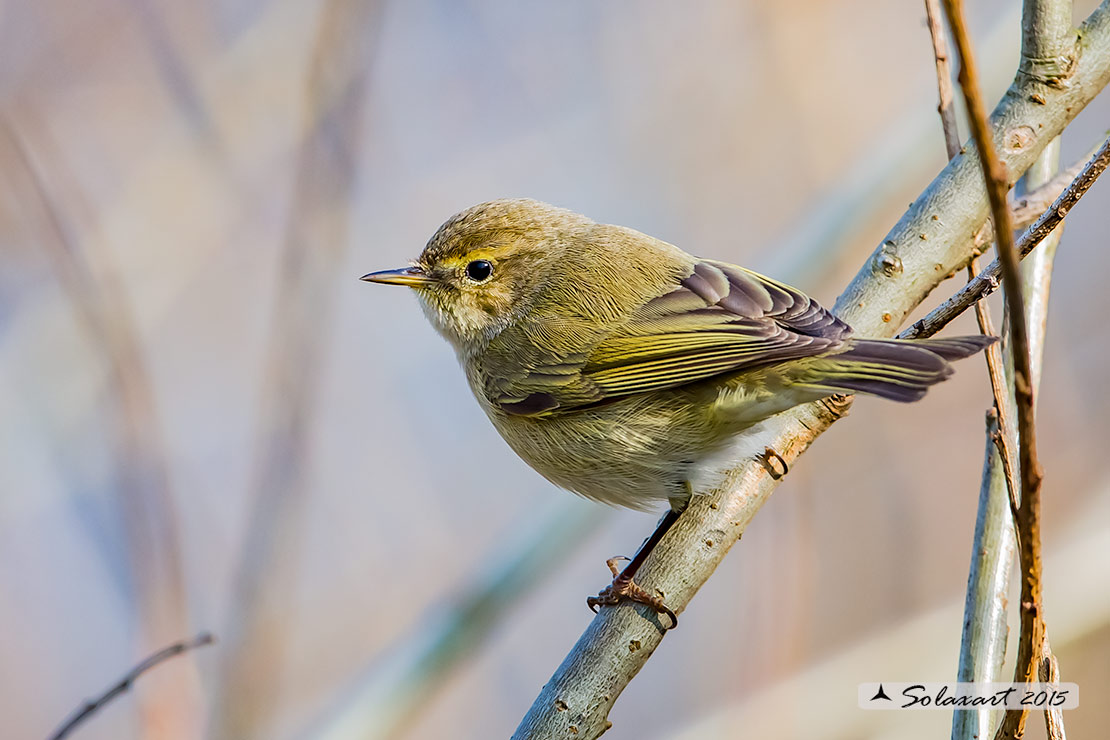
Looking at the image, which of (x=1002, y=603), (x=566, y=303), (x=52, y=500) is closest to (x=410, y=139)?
(x=566, y=303)

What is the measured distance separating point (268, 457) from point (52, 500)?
1.36 metres

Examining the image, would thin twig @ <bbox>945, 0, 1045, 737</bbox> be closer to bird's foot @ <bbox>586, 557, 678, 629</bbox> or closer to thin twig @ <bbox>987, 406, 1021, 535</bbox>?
thin twig @ <bbox>987, 406, 1021, 535</bbox>

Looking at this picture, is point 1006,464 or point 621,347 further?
point 621,347

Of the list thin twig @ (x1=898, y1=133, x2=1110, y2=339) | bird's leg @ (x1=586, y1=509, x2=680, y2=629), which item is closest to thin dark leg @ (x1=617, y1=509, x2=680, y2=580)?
bird's leg @ (x1=586, y1=509, x2=680, y2=629)

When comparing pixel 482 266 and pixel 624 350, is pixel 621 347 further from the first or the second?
pixel 482 266

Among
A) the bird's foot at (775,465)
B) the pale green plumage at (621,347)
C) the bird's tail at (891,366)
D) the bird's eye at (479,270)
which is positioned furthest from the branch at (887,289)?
the bird's eye at (479,270)

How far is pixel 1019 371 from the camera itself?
94cm

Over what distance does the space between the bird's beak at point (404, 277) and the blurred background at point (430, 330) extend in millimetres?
430

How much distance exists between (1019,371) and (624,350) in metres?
1.50

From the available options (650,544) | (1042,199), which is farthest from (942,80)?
(650,544)

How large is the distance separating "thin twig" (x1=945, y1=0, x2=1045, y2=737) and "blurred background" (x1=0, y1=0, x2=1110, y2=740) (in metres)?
1.59

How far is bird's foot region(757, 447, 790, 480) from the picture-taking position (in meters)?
2.16

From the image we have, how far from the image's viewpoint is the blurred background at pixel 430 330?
3.07m

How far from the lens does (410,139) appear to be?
3.79 m
